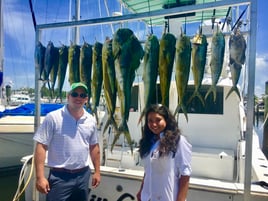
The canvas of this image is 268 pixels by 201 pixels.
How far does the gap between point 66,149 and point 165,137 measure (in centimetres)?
111

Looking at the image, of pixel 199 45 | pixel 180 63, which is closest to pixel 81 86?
pixel 180 63

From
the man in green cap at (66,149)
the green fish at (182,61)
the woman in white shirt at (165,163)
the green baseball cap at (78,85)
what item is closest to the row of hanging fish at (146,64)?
the green fish at (182,61)

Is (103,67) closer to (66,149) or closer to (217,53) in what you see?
(66,149)

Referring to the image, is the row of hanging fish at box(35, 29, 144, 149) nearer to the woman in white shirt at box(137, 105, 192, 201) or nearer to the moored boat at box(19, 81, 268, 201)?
the woman in white shirt at box(137, 105, 192, 201)

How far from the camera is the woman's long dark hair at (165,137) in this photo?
7.18ft

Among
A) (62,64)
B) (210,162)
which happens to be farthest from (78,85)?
(210,162)

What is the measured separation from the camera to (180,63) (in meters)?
2.70

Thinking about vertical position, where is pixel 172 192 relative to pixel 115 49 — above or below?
below

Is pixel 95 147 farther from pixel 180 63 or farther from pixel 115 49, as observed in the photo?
pixel 180 63

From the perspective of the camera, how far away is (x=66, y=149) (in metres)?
2.88

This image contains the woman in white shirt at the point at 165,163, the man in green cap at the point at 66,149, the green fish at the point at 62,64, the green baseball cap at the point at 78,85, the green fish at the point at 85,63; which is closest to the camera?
the woman in white shirt at the point at 165,163

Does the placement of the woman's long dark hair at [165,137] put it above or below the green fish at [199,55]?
below

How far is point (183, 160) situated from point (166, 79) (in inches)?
34.5

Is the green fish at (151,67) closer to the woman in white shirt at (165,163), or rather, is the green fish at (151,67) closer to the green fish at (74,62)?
the woman in white shirt at (165,163)
